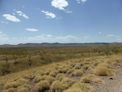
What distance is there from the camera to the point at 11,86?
17938 mm

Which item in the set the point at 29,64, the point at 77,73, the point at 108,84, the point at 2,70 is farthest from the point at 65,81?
the point at 29,64

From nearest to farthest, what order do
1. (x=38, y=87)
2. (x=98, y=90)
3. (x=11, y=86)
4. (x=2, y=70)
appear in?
(x=98, y=90) → (x=38, y=87) → (x=11, y=86) → (x=2, y=70)

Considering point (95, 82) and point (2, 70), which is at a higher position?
point (95, 82)

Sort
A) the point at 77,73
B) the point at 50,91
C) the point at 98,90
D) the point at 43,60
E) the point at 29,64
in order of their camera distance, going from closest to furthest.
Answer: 1. the point at 98,90
2. the point at 50,91
3. the point at 77,73
4. the point at 29,64
5. the point at 43,60

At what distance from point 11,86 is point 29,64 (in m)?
39.5

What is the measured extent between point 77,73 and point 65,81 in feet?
18.7

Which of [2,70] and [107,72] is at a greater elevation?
[107,72]

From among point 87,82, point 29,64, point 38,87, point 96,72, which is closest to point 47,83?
point 38,87

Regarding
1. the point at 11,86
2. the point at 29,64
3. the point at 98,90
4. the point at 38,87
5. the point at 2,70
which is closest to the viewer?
the point at 98,90

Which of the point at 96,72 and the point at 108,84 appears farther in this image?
the point at 96,72

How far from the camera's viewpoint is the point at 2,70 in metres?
46.7

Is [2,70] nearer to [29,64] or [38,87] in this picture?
[29,64]

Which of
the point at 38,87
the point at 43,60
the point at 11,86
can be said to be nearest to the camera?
the point at 38,87

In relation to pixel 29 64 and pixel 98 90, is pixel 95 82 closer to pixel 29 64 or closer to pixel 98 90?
pixel 98 90
